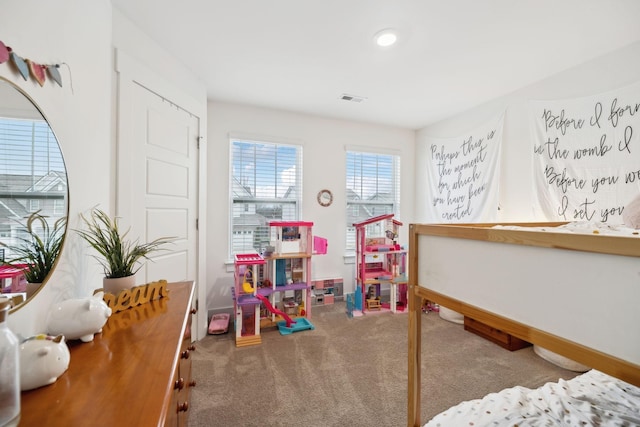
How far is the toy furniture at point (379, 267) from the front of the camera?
315cm

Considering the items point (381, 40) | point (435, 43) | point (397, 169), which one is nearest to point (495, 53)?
point (435, 43)

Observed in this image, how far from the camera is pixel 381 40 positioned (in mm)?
1914

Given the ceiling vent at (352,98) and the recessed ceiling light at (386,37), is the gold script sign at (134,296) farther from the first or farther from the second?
the ceiling vent at (352,98)

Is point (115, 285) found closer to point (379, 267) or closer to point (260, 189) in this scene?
point (260, 189)

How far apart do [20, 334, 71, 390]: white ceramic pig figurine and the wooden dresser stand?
20 mm

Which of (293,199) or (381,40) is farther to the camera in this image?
(293,199)

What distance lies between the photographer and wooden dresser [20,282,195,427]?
55 cm

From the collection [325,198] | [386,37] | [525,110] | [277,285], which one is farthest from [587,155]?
[277,285]

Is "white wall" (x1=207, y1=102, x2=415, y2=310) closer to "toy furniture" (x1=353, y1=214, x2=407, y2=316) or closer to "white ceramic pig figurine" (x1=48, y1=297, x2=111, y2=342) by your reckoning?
"toy furniture" (x1=353, y1=214, x2=407, y2=316)

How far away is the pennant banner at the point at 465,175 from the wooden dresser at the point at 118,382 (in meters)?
3.21

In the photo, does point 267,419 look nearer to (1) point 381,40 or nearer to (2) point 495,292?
(2) point 495,292

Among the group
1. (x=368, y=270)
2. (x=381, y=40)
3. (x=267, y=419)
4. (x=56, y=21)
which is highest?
(x=381, y=40)

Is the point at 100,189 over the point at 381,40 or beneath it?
beneath

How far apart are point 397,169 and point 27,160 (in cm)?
382
